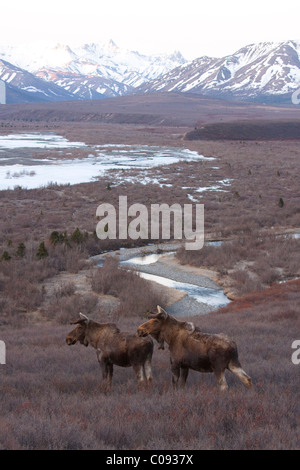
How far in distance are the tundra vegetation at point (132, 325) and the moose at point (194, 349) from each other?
0.83 feet

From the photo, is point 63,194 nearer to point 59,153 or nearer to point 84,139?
point 59,153

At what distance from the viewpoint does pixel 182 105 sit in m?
198

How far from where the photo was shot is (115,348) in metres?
6.93

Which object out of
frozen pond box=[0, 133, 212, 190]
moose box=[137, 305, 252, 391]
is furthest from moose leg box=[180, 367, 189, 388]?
frozen pond box=[0, 133, 212, 190]

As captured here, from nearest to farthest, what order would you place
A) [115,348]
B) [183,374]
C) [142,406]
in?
[142,406] < [183,374] < [115,348]

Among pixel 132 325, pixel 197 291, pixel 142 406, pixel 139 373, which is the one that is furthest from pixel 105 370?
pixel 197 291

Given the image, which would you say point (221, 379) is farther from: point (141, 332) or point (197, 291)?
point (197, 291)

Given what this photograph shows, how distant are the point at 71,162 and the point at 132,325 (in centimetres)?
4415

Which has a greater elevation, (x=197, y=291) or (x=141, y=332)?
(x=141, y=332)
